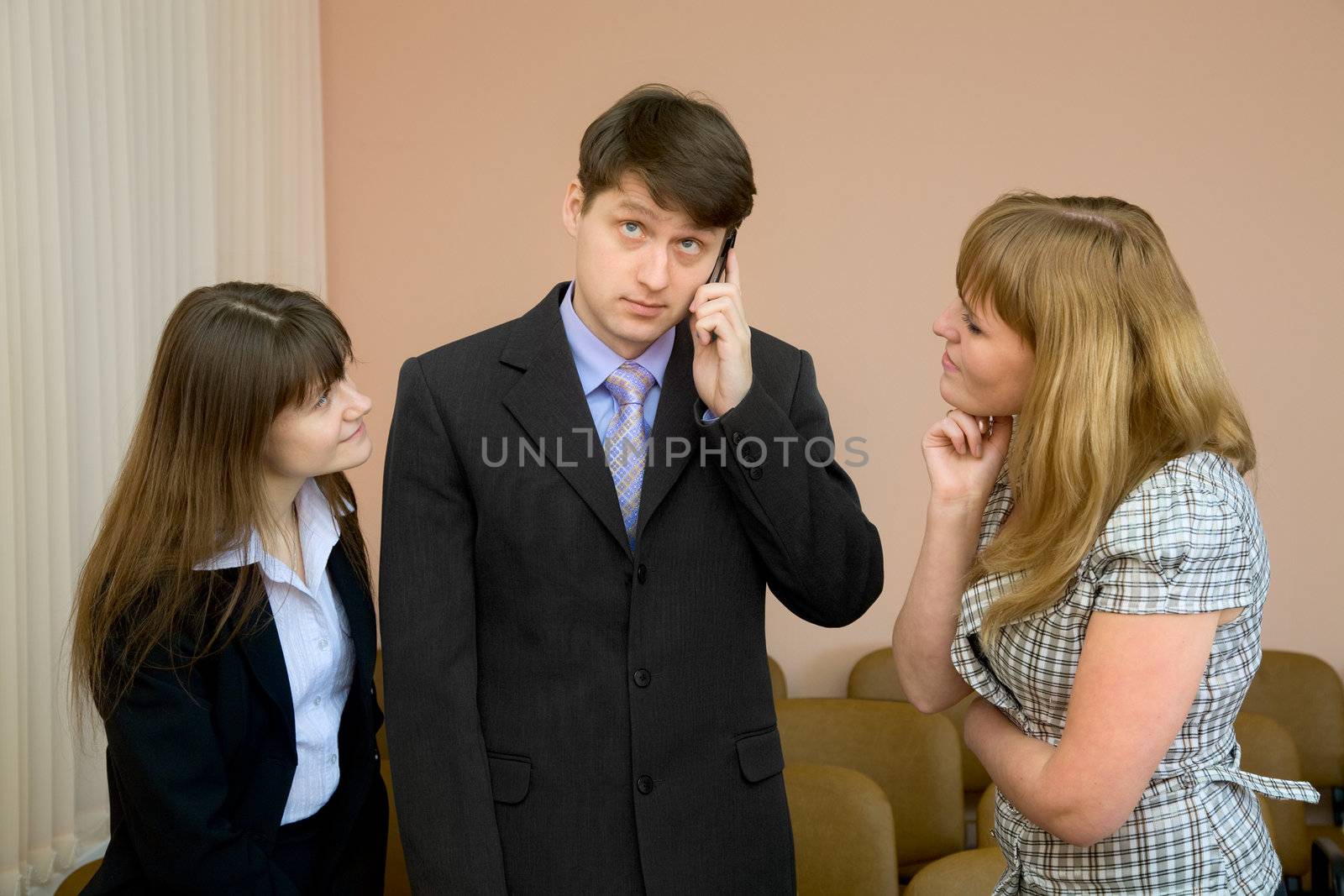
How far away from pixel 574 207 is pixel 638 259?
18 cm

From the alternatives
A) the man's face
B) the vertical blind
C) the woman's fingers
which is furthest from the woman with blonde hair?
the vertical blind

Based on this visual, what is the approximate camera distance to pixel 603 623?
A: 165cm

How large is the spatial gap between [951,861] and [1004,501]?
1.04 meters

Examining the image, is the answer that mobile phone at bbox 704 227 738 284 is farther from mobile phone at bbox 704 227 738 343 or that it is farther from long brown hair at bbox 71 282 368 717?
long brown hair at bbox 71 282 368 717

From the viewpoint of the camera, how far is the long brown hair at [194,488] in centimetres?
173

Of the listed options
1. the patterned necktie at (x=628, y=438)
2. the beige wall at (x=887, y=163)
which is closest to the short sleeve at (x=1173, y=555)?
the patterned necktie at (x=628, y=438)

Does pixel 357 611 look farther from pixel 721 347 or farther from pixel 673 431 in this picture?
pixel 721 347

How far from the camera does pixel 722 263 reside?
1732 mm

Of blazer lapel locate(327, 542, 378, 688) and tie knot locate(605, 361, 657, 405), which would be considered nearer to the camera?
tie knot locate(605, 361, 657, 405)

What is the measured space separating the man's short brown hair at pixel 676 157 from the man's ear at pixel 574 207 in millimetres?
34

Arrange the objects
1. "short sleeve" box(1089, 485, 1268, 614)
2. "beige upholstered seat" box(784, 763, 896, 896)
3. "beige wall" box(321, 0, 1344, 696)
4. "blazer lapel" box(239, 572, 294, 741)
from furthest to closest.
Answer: "beige wall" box(321, 0, 1344, 696)
"beige upholstered seat" box(784, 763, 896, 896)
"blazer lapel" box(239, 572, 294, 741)
"short sleeve" box(1089, 485, 1268, 614)

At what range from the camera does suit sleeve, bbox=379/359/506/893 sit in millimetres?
1596

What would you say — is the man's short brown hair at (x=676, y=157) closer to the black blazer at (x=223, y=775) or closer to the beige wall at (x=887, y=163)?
the black blazer at (x=223, y=775)

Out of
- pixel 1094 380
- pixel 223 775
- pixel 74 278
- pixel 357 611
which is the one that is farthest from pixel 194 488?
pixel 1094 380
